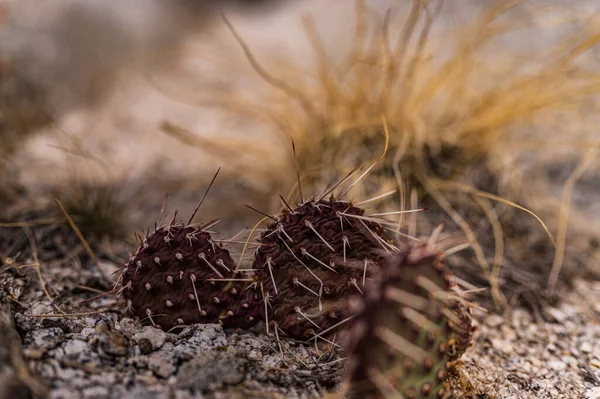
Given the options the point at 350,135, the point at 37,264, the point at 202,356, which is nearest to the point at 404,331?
the point at 202,356

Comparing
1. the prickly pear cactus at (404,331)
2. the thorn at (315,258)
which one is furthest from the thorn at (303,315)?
the prickly pear cactus at (404,331)

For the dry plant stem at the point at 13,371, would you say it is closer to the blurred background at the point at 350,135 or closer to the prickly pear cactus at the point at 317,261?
the prickly pear cactus at the point at 317,261

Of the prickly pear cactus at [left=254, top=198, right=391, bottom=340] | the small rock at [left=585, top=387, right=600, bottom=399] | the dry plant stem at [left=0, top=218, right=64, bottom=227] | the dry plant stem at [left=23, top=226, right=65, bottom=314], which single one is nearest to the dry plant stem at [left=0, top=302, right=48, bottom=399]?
the dry plant stem at [left=23, top=226, right=65, bottom=314]

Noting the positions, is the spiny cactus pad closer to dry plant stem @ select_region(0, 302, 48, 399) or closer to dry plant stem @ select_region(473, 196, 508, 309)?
dry plant stem @ select_region(0, 302, 48, 399)

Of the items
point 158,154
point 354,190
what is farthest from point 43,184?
point 354,190

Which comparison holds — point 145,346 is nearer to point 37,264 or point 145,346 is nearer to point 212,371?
point 212,371

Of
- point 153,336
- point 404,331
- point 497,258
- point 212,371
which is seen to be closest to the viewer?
point 404,331
